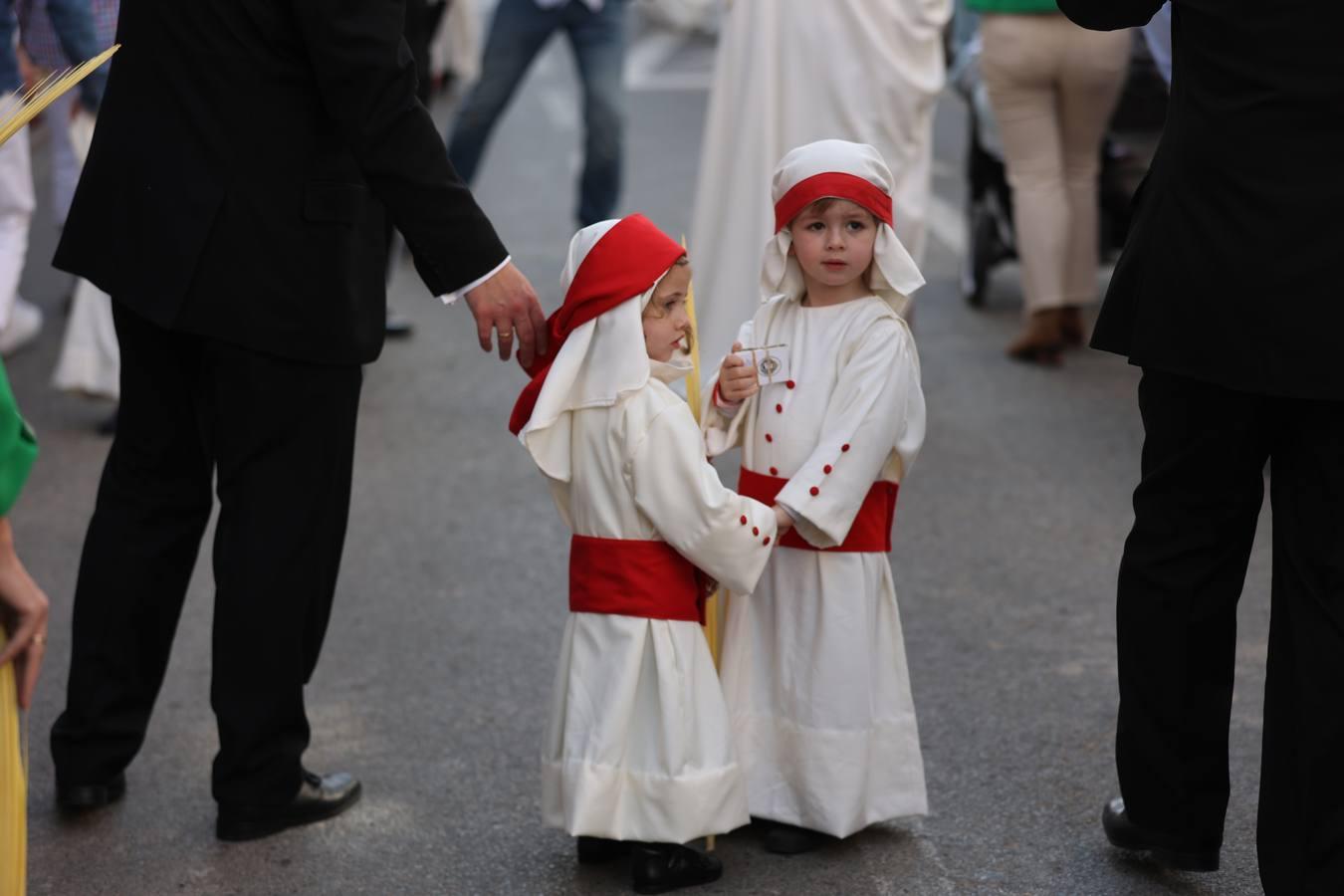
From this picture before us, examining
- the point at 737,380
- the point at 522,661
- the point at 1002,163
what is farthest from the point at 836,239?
the point at 1002,163

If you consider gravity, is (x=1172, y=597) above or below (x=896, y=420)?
below

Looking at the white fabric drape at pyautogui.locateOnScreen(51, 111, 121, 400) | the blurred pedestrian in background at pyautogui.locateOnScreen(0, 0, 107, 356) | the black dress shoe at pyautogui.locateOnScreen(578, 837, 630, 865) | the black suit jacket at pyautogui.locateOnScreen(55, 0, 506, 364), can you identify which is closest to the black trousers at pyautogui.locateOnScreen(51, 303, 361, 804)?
the black suit jacket at pyautogui.locateOnScreen(55, 0, 506, 364)

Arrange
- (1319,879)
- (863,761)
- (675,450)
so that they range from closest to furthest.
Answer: (1319,879), (675,450), (863,761)

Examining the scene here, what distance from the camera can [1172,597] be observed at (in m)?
3.21

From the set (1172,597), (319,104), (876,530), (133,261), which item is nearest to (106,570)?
(133,261)

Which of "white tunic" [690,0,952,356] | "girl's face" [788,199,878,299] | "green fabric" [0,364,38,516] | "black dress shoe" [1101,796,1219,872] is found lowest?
"black dress shoe" [1101,796,1219,872]

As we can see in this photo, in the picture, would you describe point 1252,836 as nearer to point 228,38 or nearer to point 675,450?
point 675,450

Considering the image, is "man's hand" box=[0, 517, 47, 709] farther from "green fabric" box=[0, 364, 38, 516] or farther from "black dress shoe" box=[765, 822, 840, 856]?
"black dress shoe" box=[765, 822, 840, 856]

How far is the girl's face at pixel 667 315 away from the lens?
129 inches

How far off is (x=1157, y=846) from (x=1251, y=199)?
1184mm

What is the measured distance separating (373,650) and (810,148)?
190 centimetres

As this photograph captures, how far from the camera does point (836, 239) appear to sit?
340 cm

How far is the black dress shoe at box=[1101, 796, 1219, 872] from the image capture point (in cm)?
331

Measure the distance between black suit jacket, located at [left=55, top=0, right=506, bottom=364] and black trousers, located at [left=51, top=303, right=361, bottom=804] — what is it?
12cm
